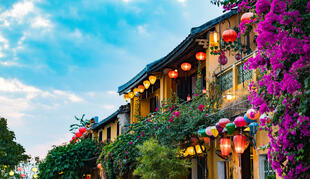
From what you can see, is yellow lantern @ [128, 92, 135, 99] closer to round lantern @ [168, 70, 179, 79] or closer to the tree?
round lantern @ [168, 70, 179, 79]

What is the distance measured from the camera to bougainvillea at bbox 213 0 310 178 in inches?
269

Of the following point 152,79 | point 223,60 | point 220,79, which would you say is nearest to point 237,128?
point 220,79

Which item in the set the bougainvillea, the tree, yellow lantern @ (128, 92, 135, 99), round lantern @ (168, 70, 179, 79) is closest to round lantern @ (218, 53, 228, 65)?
A: round lantern @ (168, 70, 179, 79)

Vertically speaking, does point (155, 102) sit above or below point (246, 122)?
above

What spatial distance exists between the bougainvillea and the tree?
97.1 ft

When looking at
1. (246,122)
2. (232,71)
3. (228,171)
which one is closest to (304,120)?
(246,122)

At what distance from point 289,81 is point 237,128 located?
5.27 meters

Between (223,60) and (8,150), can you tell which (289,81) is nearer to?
(223,60)

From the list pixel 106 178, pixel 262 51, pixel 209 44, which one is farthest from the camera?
pixel 106 178

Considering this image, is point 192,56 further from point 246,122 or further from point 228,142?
point 246,122

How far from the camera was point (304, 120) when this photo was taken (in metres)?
6.50

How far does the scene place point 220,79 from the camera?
46.1 ft

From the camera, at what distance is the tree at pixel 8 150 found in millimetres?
33938

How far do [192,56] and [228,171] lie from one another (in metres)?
5.40
